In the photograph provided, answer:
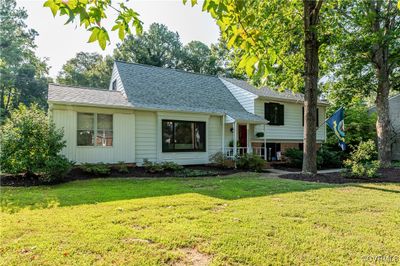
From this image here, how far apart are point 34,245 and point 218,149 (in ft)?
37.4

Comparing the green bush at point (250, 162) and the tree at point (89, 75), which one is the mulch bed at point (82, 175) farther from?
the tree at point (89, 75)

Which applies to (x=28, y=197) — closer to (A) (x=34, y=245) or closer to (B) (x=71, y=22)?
(A) (x=34, y=245)

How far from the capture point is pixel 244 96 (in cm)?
1628

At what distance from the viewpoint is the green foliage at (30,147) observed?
8.06 metres

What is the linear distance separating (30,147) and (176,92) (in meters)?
7.92

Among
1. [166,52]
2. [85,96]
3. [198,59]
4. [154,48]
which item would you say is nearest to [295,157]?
[85,96]

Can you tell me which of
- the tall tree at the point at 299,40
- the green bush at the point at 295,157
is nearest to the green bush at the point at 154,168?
the tall tree at the point at 299,40

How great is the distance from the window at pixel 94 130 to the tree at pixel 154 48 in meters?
24.3

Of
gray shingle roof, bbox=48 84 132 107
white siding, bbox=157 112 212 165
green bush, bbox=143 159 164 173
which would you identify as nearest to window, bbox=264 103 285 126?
white siding, bbox=157 112 212 165

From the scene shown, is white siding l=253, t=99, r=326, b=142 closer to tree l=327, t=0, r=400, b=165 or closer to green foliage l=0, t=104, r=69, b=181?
tree l=327, t=0, r=400, b=165

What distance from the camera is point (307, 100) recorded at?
10.4 metres

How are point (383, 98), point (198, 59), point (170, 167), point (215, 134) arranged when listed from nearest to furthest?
point (170, 167), point (215, 134), point (383, 98), point (198, 59)

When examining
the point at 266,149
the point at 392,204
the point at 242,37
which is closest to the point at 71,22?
the point at 242,37

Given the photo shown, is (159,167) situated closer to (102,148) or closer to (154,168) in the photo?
(154,168)
